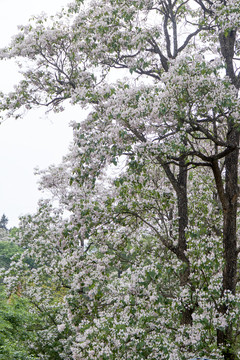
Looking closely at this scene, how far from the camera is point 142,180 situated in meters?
10.4

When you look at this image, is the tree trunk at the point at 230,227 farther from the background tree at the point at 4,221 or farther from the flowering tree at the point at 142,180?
the background tree at the point at 4,221

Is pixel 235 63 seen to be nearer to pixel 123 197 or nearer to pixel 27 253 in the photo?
pixel 123 197

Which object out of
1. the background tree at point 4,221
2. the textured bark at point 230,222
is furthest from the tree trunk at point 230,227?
the background tree at point 4,221

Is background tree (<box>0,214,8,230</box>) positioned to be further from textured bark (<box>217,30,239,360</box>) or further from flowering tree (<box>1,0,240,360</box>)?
textured bark (<box>217,30,239,360</box>)

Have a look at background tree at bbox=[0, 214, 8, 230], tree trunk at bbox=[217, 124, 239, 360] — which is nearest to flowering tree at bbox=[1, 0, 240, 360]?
tree trunk at bbox=[217, 124, 239, 360]

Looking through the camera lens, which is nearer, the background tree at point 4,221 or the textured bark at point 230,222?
the textured bark at point 230,222

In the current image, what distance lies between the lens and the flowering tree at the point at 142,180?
26.9 ft

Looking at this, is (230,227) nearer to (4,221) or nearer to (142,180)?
(142,180)

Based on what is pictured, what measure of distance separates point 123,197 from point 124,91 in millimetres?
2930

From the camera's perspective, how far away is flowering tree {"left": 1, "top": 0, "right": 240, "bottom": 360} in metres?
8.20

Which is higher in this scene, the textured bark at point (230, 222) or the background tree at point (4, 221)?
the background tree at point (4, 221)

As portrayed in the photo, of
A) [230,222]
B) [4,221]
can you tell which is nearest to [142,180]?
[230,222]

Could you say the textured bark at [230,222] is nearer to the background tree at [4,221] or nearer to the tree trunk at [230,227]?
the tree trunk at [230,227]

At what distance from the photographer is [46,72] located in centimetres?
1217
